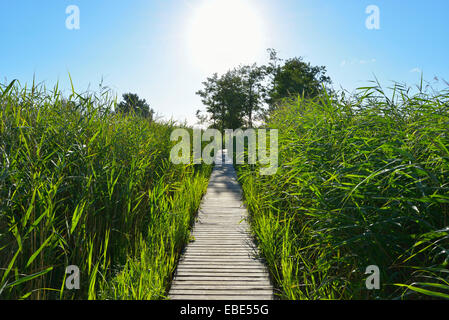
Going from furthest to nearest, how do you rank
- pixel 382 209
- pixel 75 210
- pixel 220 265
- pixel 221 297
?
pixel 220 265 < pixel 221 297 < pixel 75 210 < pixel 382 209

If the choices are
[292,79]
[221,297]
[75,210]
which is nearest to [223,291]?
[221,297]

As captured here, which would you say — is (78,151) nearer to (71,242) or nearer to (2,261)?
(71,242)

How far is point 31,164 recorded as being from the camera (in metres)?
2.37

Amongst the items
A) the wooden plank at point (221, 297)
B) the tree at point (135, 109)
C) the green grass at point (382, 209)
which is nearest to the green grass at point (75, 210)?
the wooden plank at point (221, 297)

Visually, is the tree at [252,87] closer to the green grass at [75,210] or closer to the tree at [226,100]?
the tree at [226,100]

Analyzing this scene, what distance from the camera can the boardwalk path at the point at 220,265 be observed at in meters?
2.40

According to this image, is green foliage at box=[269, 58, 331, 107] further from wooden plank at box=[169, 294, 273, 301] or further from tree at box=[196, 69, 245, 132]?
wooden plank at box=[169, 294, 273, 301]

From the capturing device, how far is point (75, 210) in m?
2.12

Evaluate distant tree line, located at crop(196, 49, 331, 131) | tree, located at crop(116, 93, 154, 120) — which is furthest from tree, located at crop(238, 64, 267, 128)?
tree, located at crop(116, 93, 154, 120)

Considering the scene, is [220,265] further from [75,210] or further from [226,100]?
[226,100]

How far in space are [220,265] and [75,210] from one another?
60.3 inches

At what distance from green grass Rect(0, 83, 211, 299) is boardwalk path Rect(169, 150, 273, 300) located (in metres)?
0.20

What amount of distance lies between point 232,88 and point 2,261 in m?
26.3
